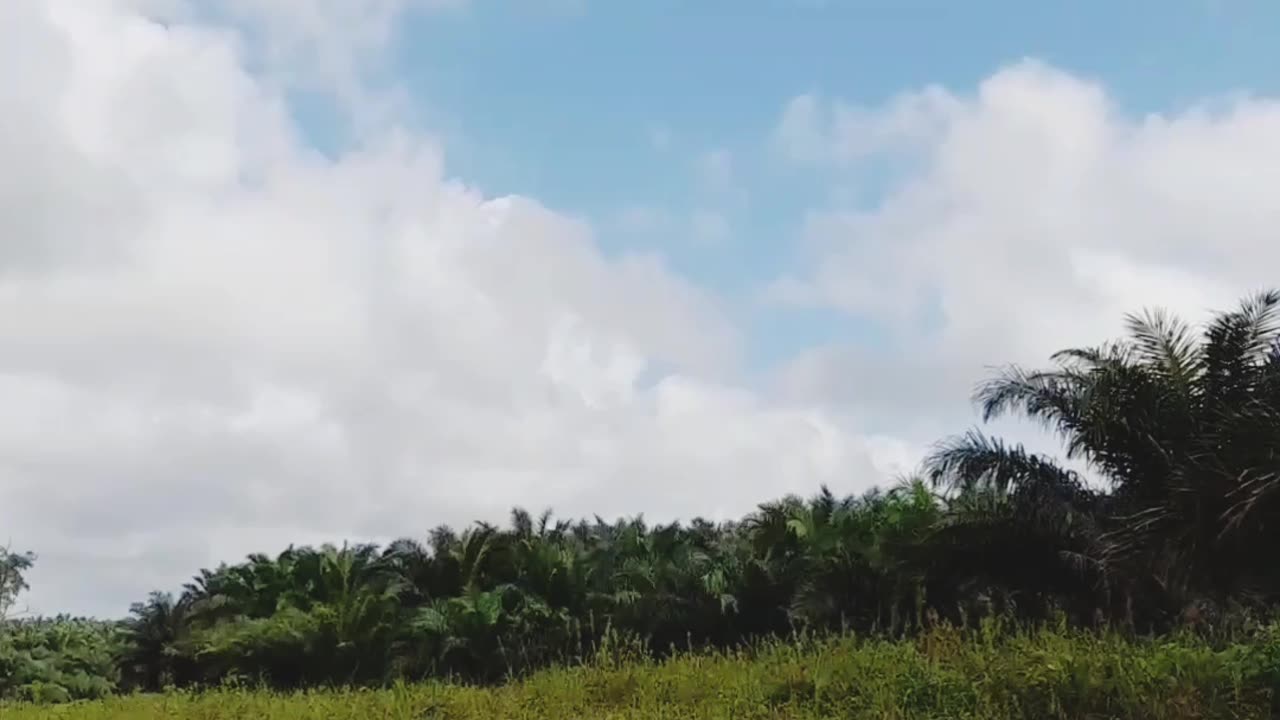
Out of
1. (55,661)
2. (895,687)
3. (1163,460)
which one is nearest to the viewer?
(895,687)

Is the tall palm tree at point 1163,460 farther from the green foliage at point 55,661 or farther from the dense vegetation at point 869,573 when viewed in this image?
the green foliage at point 55,661

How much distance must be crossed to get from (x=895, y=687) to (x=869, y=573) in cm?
752

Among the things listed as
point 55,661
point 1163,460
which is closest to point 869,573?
point 1163,460

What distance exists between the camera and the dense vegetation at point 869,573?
51.5 ft

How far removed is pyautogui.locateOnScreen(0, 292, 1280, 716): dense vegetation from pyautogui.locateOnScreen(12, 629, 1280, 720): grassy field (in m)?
0.14

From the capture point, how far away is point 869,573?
20.1 metres

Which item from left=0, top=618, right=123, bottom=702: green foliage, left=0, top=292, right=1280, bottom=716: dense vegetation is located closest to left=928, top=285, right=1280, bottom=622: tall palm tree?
left=0, top=292, right=1280, bottom=716: dense vegetation

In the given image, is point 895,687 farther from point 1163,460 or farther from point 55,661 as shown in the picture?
point 55,661

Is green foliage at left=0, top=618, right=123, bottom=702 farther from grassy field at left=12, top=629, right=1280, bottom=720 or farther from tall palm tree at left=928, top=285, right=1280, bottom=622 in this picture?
tall palm tree at left=928, top=285, right=1280, bottom=622

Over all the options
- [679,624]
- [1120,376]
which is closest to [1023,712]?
[1120,376]

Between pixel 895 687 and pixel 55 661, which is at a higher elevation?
pixel 55 661

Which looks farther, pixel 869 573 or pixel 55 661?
pixel 55 661

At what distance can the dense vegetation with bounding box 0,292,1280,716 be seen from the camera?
15703 mm

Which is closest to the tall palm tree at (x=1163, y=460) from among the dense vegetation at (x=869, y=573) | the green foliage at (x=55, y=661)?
the dense vegetation at (x=869, y=573)
